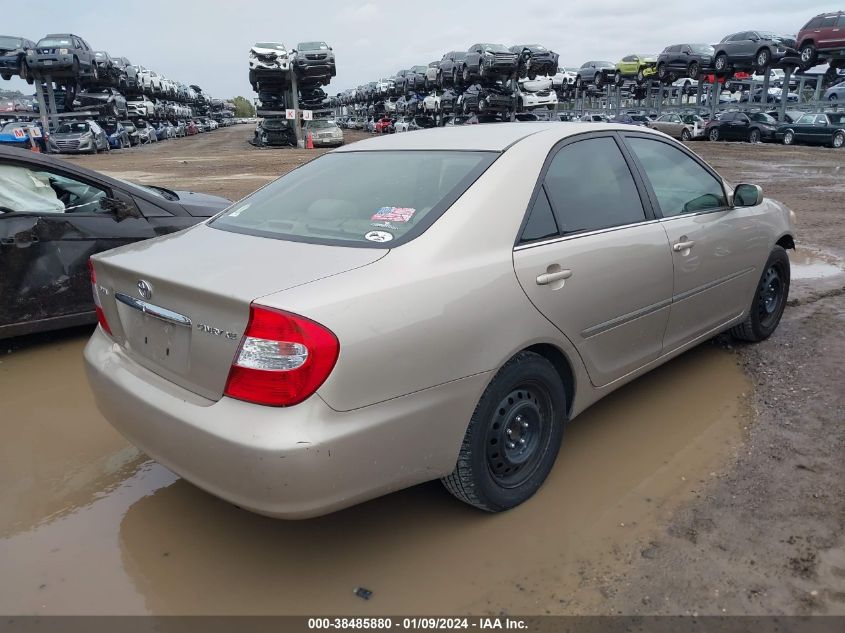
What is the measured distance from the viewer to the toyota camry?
2061mm

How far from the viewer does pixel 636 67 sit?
131ft

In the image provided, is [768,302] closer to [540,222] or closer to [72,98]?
[540,222]

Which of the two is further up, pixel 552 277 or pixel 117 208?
pixel 117 208

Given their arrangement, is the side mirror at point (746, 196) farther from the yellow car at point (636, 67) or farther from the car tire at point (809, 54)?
the yellow car at point (636, 67)

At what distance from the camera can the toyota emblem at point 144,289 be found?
2430 millimetres

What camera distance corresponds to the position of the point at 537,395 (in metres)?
2.78

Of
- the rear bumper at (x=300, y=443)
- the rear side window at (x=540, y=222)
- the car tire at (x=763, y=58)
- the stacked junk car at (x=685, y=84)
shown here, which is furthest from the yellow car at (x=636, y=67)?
the rear bumper at (x=300, y=443)

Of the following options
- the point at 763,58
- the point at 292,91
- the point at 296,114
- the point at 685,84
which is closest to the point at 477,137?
the point at 763,58

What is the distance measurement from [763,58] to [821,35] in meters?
2.66

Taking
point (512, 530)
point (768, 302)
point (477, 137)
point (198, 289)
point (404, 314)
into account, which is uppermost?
point (477, 137)

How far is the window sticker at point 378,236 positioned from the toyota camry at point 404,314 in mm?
10

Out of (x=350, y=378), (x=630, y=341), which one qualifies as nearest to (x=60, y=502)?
(x=350, y=378)

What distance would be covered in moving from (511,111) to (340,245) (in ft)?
105

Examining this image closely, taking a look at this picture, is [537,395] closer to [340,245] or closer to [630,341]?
[630,341]
